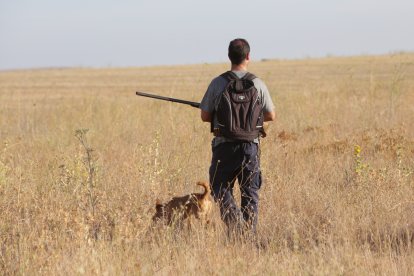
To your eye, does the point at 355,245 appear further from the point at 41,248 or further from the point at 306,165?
the point at 306,165

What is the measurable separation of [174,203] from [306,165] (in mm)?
3051

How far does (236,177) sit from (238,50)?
1.06 meters

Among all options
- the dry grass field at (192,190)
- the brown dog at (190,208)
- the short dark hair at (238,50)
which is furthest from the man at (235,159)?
the dry grass field at (192,190)

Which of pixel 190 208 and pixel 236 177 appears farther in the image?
A: pixel 190 208

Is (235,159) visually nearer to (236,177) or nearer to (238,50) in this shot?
(236,177)

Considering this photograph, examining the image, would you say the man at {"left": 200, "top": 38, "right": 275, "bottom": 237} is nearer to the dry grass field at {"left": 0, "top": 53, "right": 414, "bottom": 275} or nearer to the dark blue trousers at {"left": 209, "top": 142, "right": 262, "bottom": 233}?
the dark blue trousers at {"left": 209, "top": 142, "right": 262, "bottom": 233}

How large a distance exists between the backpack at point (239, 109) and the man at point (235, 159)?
0.18 ft

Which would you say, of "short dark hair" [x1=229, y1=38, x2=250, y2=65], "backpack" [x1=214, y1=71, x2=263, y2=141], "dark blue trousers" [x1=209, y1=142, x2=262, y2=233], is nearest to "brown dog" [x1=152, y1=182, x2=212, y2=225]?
"dark blue trousers" [x1=209, y1=142, x2=262, y2=233]

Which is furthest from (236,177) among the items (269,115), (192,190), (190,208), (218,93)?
(192,190)

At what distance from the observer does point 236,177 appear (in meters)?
5.89

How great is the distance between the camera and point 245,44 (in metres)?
5.62

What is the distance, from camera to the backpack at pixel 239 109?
18.0ft

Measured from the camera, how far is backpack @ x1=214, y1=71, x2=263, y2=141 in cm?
549

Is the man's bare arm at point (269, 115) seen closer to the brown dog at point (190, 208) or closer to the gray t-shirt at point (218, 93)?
the gray t-shirt at point (218, 93)
